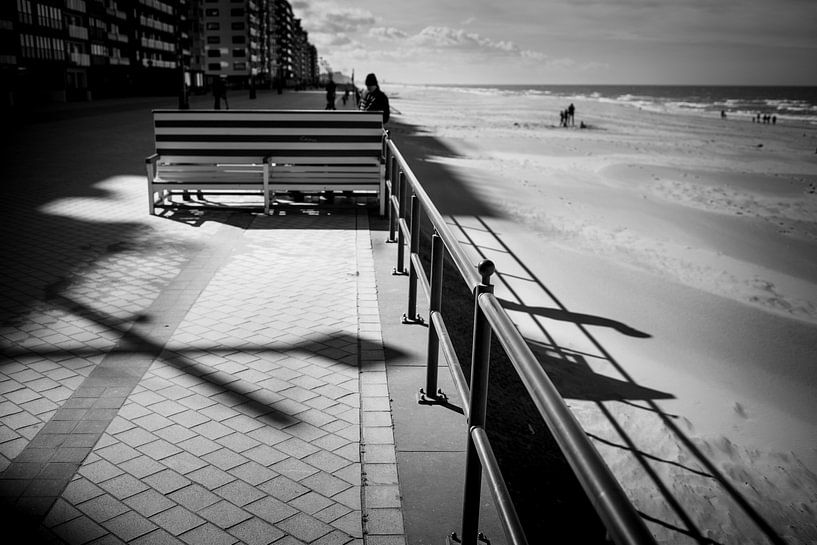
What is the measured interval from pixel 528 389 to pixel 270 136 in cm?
822

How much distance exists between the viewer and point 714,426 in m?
5.27

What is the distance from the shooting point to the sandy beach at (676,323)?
175 inches

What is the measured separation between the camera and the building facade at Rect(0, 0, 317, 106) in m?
48.4

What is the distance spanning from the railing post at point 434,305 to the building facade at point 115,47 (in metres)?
29.5

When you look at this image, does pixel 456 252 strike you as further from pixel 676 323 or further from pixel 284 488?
pixel 676 323

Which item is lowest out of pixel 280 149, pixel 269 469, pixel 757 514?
pixel 757 514

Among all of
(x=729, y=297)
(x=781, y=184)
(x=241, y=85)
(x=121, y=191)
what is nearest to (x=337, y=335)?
(x=729, y=297)

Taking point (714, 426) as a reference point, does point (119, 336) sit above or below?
above

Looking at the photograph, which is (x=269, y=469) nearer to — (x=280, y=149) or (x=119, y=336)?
(x=119, y=336)

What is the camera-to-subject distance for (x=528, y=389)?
1.72m

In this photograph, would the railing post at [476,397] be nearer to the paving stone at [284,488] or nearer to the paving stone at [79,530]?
the paving stone at [284,488]

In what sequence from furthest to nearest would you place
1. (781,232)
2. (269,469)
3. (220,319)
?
1. (781,232)
2. (220,319)
3. (269,469)

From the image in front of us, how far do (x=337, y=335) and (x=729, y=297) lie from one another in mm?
5595

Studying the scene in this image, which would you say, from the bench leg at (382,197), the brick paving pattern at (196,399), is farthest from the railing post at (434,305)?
the bench leg at (382,197)
